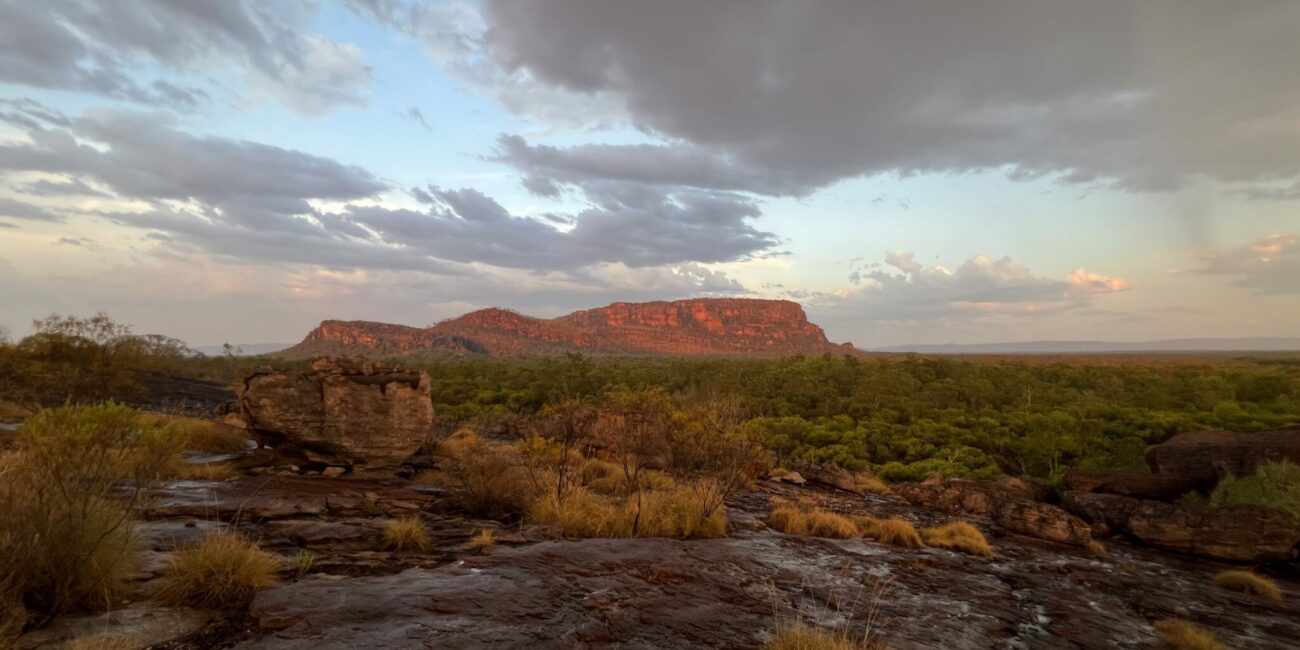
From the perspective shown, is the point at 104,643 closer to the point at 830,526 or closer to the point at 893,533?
the point at 830,526

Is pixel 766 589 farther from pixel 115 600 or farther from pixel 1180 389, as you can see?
pixel 1180 389

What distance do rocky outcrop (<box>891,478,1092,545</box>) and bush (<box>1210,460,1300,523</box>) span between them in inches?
148

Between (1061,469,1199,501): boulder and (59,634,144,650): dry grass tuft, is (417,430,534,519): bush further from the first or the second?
(1061,469,1199,501): boulder

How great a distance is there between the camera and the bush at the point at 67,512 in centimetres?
500

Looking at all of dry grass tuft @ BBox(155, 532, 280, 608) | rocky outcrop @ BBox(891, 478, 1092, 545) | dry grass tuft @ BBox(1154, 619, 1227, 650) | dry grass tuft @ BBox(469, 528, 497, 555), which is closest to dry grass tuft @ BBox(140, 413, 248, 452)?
dry grass tuft @ BBox(469, 528, 497, 555)

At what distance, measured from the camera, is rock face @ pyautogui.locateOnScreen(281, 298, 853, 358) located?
118688 mm

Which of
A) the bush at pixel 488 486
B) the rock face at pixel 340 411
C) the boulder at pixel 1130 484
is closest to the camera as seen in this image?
the bush at pixel 488 486

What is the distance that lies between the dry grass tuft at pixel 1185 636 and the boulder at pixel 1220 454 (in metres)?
10.4

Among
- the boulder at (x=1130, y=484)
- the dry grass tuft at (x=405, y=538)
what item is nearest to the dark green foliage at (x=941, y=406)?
the boulder at (x=1130, y=484)

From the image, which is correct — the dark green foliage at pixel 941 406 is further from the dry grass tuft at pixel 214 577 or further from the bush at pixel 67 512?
the bush at pixel 67 512

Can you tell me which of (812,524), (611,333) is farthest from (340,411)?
(611,333)

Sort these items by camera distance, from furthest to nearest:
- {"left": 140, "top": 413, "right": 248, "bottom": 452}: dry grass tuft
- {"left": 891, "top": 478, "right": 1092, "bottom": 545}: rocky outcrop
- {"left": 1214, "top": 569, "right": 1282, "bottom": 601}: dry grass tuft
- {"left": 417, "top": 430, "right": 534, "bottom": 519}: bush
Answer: {"left": 140, "top": 413, "right": 248, "bottom": 452}: dry grass tuft < {"left": 891, "top": 478, "right": 1092, "bottom": 545}: rocky outcrop < {"left": 417, "top": 430, "right": 534, "bottom": 519}: bush < {"left": 1214, "top": 569, "right": 1282, "bottom": 601}: dry grass tuft

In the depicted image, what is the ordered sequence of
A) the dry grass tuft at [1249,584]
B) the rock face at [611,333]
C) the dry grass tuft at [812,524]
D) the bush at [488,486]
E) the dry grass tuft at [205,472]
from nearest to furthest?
the dry grass tuft at [1249,584]
the bush at [488,486]
the dry grass tuft at [205,472]
the dry grass tuft at [812,524]
the rock face at [611,333]

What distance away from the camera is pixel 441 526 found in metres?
10.1
